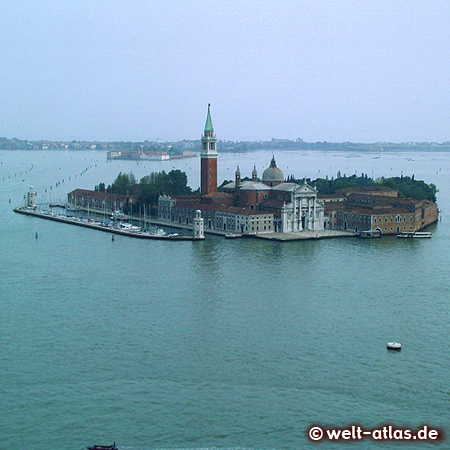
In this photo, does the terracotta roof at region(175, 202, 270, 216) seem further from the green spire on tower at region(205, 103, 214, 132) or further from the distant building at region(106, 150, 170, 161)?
the distant building at region(106, 150, 170, 161)

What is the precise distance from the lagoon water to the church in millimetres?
4137

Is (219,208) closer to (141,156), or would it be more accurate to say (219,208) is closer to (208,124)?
(208,124)

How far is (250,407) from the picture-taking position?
28.6 ft

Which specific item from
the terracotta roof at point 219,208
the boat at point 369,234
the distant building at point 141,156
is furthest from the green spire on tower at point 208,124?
the distant building at point 141,156

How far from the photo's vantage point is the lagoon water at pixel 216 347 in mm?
8359

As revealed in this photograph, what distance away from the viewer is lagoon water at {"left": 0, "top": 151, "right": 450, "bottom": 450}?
8359 mm

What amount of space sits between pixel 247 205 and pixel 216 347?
1409cm

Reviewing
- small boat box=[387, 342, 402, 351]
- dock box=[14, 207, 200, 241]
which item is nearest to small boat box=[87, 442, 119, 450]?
small boat box=[387, 342, 402, 351]

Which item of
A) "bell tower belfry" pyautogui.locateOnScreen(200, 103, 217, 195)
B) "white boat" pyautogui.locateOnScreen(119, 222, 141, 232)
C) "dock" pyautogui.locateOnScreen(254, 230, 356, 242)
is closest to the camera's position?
"dock" pyautogui.locateOnScreen(254, 230, 356, 242)

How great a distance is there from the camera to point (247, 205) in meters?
24.8

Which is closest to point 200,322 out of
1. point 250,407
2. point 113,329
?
point 113,329

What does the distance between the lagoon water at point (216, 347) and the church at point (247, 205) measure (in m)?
4.14

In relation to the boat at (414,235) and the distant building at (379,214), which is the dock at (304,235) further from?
the boat at (414,235)

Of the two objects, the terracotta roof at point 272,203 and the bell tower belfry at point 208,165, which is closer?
the terracotta roof at point 272,203
